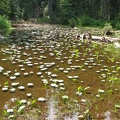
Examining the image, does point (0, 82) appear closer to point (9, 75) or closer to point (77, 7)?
point (9, 75)

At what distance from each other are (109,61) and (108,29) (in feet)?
42.6

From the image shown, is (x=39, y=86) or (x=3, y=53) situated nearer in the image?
(x=39, y=86)

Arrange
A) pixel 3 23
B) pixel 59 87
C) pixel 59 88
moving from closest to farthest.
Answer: pixel 59 88
pixel 59 87
pixel 3 23

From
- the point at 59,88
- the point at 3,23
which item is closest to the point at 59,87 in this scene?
the point at 59,88

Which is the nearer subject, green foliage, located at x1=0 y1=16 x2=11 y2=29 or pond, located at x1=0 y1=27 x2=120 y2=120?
pond, located at x1=0 y1=27 x2=120 y2=120

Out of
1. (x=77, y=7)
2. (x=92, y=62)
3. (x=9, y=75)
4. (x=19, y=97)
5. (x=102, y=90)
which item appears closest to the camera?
(x=19, y=97)

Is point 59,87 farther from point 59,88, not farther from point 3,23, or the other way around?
point 3,23

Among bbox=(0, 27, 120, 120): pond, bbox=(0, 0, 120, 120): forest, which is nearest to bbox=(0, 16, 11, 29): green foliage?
bbox=(0, 0, 120, 120): forest

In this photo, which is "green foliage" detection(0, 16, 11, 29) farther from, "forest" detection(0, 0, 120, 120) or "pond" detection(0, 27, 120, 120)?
"pond" detection(0, 27, 120, 120)

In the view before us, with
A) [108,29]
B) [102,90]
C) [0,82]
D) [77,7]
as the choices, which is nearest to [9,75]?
[0,82]

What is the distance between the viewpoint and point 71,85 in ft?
29.5

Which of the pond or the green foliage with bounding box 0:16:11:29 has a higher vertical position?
the green foliage with bounding box 0:16:11:29

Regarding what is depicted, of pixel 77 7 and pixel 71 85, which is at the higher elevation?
pixel 77 7

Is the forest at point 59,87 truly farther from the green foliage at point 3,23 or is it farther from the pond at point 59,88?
the green foliage at point 3,23
